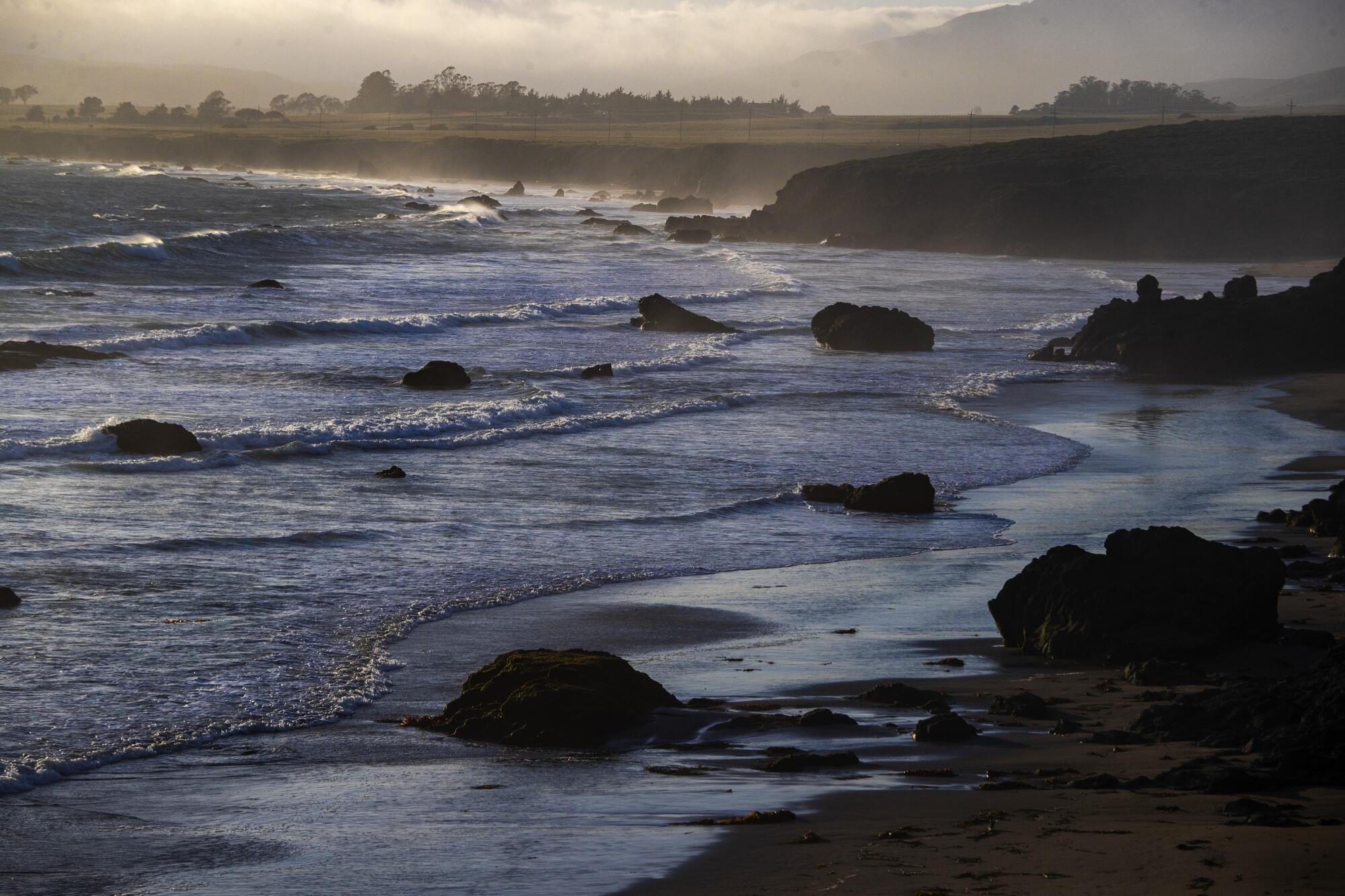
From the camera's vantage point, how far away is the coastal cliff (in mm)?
77688

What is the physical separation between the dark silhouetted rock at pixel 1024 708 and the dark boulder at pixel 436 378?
1812 centimetres

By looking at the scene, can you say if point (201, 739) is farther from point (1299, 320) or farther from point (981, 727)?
point (1299, 320)

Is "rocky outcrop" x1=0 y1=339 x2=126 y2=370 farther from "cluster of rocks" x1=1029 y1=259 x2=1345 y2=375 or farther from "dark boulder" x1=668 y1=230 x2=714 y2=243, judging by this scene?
"dark boulder" x1=668 y1=230 x2=714 y2=243

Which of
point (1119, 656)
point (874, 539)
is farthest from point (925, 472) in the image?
point (1119, 656)

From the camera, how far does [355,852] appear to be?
686cm

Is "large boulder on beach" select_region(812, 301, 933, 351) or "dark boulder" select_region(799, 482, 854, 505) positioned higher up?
"large boulder on beach" select_region(812, 301, 933, 351)

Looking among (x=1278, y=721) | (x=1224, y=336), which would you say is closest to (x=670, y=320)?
(x=1224, y=336)

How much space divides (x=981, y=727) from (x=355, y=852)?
4.05 metres

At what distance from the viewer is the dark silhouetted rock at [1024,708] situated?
9.16 metres

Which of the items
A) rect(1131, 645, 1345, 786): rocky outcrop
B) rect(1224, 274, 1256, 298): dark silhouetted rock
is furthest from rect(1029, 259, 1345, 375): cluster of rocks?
rect(1131, 645, 1345, 786): rocky outcrop

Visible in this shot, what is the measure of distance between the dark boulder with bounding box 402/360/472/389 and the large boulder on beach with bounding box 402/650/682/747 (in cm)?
1707

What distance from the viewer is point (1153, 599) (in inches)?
423

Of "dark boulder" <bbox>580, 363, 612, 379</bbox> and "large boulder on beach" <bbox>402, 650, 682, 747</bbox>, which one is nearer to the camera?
"large boulder on beach" <bbox>402, 650, 682, 747</bbox>

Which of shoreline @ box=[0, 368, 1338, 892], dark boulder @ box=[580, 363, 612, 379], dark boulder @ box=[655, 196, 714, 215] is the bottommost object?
shoreline @ box=[0, 368, 1338, 892]
